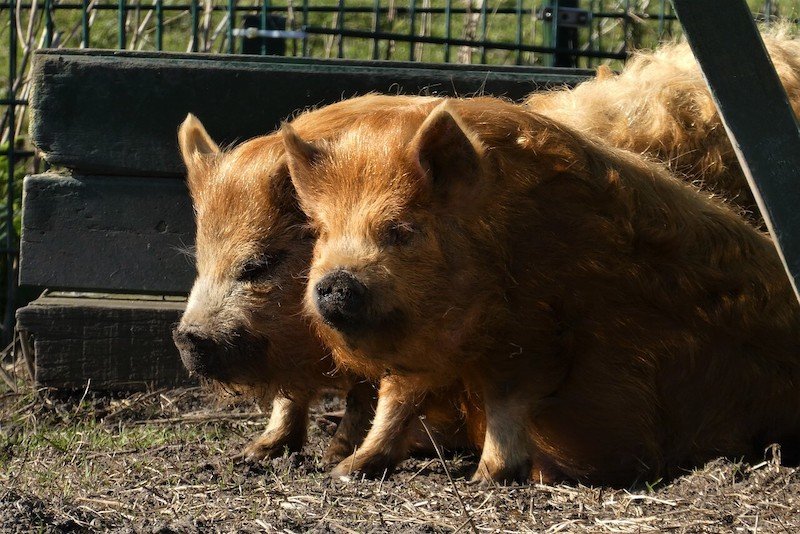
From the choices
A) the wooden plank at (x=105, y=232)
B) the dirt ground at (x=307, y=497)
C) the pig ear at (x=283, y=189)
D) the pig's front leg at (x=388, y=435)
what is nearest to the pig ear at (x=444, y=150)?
the pig ear at (x=283, y=189)

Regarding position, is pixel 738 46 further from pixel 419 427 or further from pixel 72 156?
pixel 72 156

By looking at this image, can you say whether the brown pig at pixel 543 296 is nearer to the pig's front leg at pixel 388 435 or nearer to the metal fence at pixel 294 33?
the pig's front leg at pixel 388 435

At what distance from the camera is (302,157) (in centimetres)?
425

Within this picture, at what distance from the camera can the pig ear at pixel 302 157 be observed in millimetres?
4230

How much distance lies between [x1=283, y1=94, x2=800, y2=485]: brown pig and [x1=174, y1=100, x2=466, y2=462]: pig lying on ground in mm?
207

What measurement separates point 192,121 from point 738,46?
8.71ft

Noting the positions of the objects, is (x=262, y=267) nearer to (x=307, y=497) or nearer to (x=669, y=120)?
(x=307, y=497)

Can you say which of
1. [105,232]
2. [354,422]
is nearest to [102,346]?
[105,232]

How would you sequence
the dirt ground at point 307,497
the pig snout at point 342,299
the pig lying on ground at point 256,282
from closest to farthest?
the dirt ground at point 307,497
the pig snout at point 342,299
the pig lying on ground at point 256,282

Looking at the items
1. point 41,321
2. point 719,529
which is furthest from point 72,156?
point 719,529

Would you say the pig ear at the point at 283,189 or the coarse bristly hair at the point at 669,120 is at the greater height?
the coarse bristly hair at the point at 669,120

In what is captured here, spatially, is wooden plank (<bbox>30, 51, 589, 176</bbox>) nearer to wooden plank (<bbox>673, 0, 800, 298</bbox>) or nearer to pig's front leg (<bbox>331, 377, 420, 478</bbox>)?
pig's front leg (<bbox>331, 377, 420, 478</bbox>)

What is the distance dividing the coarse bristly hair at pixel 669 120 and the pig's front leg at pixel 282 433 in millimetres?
1685

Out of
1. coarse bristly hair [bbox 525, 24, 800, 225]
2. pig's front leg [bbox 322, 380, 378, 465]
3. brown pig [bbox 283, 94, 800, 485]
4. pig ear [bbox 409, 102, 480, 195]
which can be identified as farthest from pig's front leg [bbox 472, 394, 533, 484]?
coarse bristly hair [bbox 525, 24, 800, 225]
